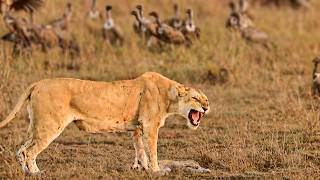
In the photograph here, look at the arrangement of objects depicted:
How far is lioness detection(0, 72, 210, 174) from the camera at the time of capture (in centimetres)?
671

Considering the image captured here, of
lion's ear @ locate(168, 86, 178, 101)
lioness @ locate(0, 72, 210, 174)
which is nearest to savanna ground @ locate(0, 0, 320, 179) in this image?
lioness @ locate(0, 72, 210, 174)

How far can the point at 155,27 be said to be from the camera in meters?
13.9

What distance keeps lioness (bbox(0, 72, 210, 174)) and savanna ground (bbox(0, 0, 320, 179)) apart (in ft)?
0.97

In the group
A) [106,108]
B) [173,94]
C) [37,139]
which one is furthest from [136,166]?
[37,139]

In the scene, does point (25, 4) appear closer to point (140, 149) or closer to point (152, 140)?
point (140, 149)

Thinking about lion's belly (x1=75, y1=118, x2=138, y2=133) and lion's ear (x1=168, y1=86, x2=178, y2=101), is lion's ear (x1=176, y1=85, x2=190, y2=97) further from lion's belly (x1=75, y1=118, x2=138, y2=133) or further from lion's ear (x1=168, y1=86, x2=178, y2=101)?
lion's belly (x1=75, y1=118, x2=138, y2=133)

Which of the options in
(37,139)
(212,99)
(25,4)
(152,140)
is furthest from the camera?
(25,4)

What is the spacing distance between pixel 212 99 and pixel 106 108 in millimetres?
4381

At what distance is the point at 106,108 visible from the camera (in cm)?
692

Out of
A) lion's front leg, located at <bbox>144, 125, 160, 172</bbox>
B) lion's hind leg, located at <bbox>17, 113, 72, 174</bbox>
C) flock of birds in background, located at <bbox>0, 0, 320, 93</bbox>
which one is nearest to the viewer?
lion's hind leg, located at <bbox>17, 113, 72, 174</bbox>

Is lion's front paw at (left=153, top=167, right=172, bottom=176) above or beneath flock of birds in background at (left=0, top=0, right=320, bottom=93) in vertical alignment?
beneath

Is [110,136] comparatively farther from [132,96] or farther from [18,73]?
[18,73]

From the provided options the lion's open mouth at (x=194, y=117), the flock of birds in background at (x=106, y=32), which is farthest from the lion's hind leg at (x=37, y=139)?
the flock of birds in background at (x=106, y=32)

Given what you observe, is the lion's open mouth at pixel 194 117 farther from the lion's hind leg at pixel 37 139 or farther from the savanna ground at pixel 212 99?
the lion's hind leg at pixel 37 139
